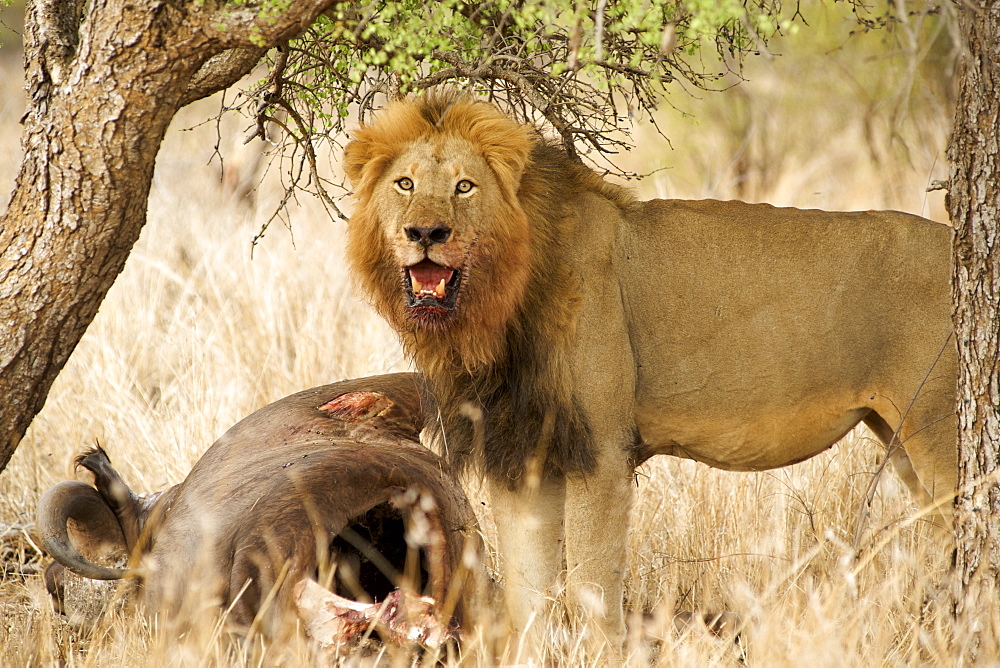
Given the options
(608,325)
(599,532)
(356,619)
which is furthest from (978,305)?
(356,619)

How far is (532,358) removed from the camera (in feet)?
11.5

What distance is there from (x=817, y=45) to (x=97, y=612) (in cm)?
1089

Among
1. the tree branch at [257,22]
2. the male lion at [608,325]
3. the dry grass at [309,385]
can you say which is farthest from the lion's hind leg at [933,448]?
the tree branch at [257,22]

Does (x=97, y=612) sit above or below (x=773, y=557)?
below

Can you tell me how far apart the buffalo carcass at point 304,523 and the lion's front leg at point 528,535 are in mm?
134

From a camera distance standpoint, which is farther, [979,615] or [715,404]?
[715,404]

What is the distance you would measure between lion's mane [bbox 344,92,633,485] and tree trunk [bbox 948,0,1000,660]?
118 centimetres

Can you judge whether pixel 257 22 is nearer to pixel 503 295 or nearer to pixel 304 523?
pixel 503 295

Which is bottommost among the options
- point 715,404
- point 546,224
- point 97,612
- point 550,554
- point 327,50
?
point 97,612

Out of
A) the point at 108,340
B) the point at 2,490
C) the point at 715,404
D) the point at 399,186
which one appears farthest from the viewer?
the point at 108,340

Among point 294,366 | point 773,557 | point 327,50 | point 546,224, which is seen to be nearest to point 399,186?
point 546,224

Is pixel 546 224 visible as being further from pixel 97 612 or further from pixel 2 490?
pixel 2 490

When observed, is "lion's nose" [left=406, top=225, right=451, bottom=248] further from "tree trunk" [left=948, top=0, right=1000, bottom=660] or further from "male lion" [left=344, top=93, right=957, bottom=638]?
"tree trunk" [left=948, top=0, right=1000, bottom=660]

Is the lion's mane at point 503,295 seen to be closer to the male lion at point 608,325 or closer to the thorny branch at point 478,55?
the male lion at point 608,325
